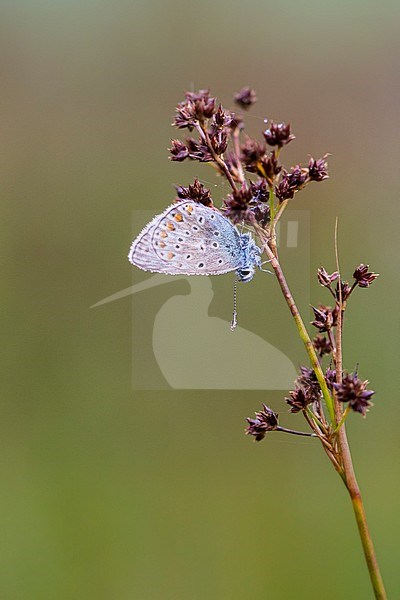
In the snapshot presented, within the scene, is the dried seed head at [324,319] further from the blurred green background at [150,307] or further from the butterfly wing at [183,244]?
the blurred green background at [150,307]

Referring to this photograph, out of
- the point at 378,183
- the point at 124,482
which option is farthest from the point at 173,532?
the point at 378,183

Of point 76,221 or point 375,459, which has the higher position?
point 76,221

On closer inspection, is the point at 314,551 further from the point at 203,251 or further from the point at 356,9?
the point at 356,9

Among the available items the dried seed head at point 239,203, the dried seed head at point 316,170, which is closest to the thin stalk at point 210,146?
the dried seed head at point 239,203

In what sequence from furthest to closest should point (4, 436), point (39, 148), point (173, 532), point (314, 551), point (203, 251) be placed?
point (39, 148)
point (4, 436)
point (173, 532)
point (314, 551)
point (203, 251)

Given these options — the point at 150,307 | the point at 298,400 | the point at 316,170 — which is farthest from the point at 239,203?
the point at 150,307

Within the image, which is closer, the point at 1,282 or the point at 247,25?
the point at 1,282

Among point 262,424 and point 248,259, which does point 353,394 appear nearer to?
point 262,424
